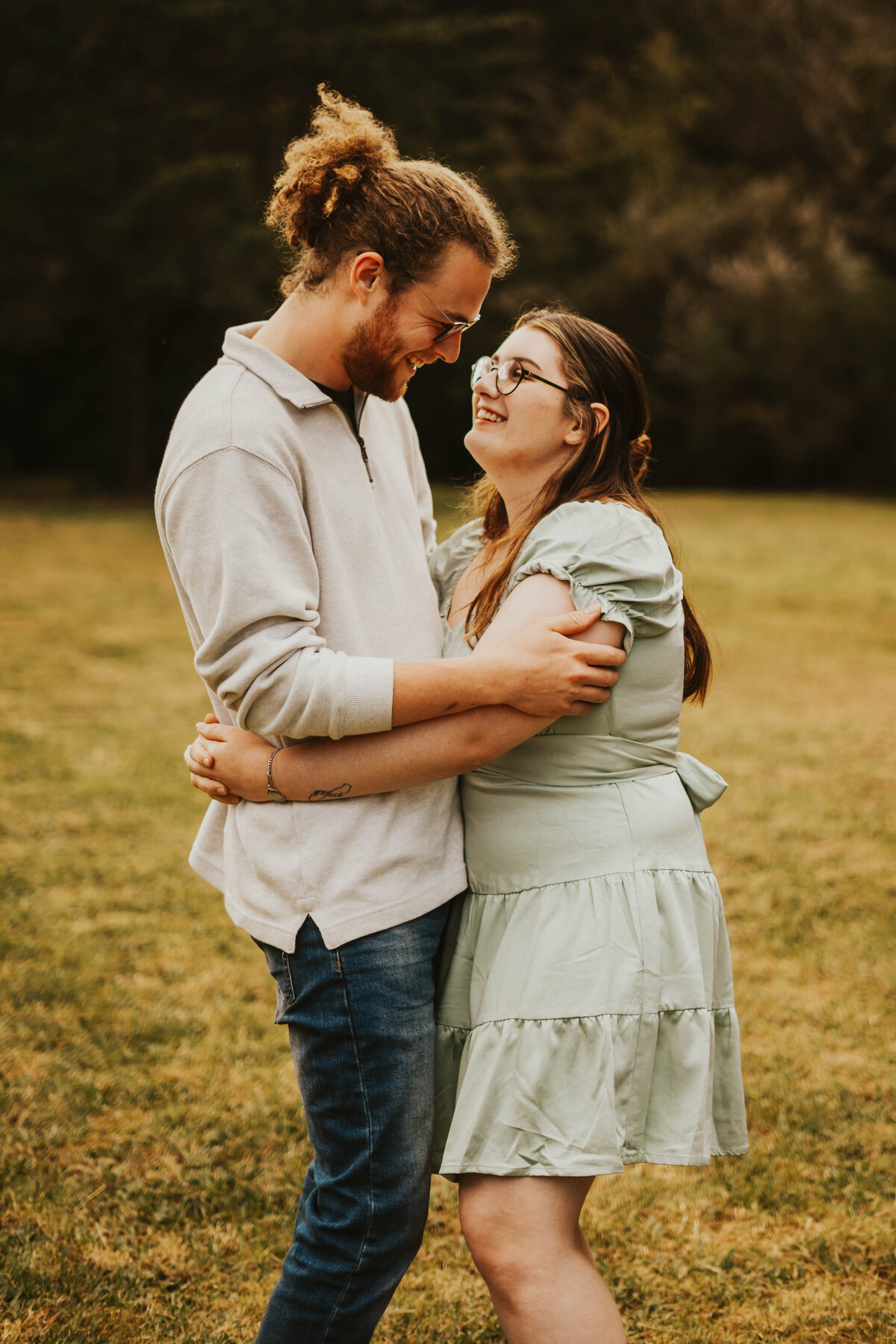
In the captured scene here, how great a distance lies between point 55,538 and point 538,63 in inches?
727

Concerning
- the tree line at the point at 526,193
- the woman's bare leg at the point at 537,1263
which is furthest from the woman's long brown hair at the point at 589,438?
the tree line at the point at 526,193

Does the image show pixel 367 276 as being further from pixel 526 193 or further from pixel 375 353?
pixel 526 193

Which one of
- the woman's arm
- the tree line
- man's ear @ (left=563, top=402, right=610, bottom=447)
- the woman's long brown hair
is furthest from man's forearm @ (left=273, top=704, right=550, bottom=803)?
the tree line

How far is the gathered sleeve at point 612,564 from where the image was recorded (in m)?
1.84

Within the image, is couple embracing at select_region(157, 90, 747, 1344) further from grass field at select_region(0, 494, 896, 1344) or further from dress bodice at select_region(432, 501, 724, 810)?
grass field at select_region(0, 494, 896, 1344)

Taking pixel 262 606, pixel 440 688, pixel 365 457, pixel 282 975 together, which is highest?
pixel 365 457

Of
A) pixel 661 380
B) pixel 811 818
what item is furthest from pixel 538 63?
pixel 811 818

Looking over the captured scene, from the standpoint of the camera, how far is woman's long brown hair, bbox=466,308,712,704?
2029mm

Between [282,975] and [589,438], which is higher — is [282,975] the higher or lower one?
the lower one

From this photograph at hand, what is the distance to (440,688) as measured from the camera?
1.74m

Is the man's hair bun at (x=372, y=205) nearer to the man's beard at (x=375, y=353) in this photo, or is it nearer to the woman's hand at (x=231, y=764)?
the man's beard at (x=375, y=353)

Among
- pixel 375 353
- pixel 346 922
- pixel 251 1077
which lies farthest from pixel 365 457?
pixel 251 1077

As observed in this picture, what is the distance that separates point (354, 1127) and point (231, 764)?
596mm

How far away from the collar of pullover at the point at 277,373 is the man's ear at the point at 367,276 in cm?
16
